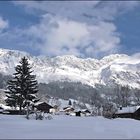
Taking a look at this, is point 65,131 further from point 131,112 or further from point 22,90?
point 131,112

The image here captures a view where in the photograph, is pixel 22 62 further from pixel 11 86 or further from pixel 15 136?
pixel 15 136

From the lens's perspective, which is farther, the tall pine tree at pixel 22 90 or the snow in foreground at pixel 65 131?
the tall pine tree at pixel 22 90

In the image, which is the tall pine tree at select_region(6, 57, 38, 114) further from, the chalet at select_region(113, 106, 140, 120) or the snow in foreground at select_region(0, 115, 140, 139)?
the snow in foreground at select_region(0, 115, 140, 139)

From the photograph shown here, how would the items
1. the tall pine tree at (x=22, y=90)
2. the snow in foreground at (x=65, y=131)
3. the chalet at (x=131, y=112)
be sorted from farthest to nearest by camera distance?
1. the chalet at (x=131, y=112)
2. the tall pine tree at (x=22, y=90)
3. the snow in foreground at (x=65, y=131)

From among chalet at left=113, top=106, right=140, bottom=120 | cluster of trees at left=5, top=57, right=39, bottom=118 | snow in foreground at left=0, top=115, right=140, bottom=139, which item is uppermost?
cluster of trees at left=5, top=57, right=39, bottom=118

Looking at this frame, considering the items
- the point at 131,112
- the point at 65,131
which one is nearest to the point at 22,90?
the point at 131,112

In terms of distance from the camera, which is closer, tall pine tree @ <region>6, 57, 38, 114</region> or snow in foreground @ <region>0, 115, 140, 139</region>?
snow in foreground @ <region>0, 115, 140, 139</region>

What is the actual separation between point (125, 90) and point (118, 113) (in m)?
24.2

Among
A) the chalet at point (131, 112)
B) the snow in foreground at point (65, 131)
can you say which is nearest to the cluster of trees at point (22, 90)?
the chalet at point (131, 112)

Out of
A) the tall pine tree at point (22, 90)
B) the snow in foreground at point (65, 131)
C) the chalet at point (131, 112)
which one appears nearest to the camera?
the snow in foreground at point (65, 131)

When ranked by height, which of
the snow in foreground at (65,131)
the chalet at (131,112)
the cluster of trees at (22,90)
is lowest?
the snow in foreground at (65,131)

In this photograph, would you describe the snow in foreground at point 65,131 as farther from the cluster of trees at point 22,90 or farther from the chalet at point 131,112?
the chalet at point 131,112

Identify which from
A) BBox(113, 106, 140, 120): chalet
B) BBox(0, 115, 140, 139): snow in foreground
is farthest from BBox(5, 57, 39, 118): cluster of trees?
BBox(0, 115, 140, 139): snow in foreground

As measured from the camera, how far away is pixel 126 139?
17.7 metres
